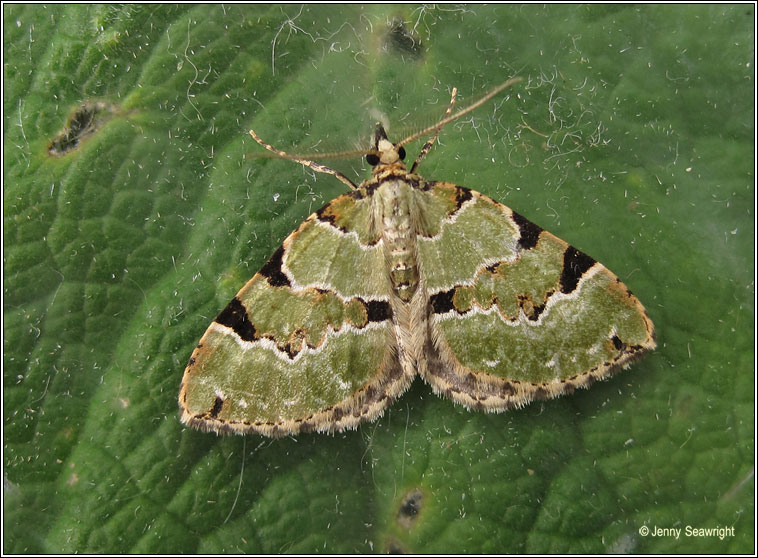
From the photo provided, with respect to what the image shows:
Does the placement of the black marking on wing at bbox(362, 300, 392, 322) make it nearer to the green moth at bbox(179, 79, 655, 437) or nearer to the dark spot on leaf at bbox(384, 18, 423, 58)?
the green moth at bbox(179, 79, 655, 437)

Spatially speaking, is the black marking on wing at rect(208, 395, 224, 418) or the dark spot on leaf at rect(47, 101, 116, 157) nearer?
the black marking on wing at rect(208, 395, 224, 418)

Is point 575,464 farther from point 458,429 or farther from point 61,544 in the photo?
point 61,544

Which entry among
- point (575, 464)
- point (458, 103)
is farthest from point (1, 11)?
point (575, 464)

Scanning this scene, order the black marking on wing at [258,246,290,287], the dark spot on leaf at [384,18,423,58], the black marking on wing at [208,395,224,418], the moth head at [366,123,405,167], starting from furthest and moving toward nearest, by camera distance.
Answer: the dark spot on leaf at [384,18,423,58] < the moth head at [366,123,405,167] < the black marking on wing at [258,246,290,287] < the black marking on wing at [208,395,224,418]

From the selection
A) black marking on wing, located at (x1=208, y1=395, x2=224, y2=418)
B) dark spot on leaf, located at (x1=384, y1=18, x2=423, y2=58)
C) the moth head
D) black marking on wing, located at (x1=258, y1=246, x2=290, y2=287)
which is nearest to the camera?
black marking on wing, located at (x1=208, y1=395, x2=224, y2=418)

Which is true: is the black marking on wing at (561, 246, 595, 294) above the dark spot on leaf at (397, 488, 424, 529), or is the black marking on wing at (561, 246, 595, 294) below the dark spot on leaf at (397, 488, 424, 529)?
above

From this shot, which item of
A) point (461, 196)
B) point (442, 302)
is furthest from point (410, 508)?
point (461, 196)

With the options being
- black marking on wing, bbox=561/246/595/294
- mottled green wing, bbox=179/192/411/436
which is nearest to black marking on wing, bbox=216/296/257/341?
mottled green wing, bbox=179/192/411/436

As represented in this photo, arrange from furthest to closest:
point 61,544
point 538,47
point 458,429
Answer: point 538,47, point 458,429, point 61,544
